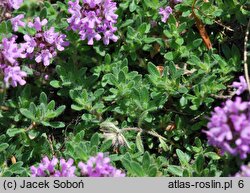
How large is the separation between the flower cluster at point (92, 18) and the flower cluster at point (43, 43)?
0.15m

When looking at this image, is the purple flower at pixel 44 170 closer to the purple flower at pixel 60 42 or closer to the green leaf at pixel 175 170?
the green leaf at pixel 175 170

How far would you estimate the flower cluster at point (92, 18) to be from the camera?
3.52m

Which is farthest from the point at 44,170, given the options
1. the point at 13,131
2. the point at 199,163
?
the point at 199,163

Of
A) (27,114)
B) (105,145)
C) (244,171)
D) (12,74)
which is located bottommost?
(244,171)

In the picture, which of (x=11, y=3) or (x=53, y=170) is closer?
(x=53, y=170)

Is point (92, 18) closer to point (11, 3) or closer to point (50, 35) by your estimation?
point (50, 35)

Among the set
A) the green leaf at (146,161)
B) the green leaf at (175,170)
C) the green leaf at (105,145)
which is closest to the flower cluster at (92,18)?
the green leaf at (105,145)

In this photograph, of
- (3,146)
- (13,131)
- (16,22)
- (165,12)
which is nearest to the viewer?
(3,146)

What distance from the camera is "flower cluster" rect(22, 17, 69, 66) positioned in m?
3.62

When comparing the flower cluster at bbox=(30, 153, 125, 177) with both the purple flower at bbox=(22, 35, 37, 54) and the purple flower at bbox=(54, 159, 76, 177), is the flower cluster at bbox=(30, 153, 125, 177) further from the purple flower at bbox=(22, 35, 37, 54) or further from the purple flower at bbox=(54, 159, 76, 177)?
the purple flower at bbox=(22, 35, 37, 54)

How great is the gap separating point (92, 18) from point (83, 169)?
1.19 meters

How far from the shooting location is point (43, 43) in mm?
3662

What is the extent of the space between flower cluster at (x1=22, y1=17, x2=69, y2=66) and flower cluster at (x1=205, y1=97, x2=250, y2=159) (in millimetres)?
1533

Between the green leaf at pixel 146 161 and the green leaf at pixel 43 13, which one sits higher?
the green leaf at pixel 43 13
